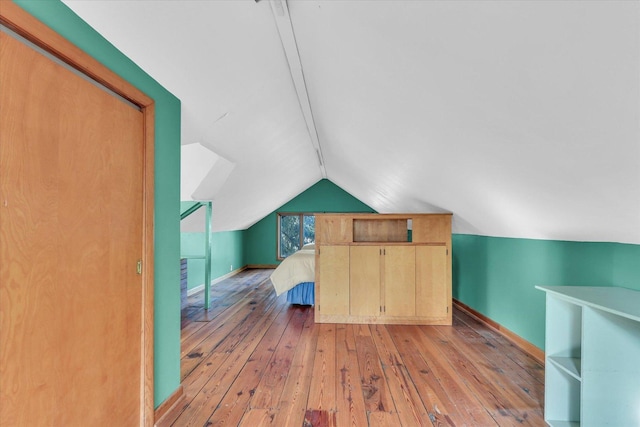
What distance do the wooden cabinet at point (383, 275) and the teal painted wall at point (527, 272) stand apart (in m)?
0.46

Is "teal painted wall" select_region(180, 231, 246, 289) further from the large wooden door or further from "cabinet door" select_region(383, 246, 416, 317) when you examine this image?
the large wooden door

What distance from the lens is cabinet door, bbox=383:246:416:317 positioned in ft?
11.2

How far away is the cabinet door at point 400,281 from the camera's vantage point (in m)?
3.43

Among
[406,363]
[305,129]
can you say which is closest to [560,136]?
[406,363]

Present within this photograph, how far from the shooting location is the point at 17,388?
3.19 ft

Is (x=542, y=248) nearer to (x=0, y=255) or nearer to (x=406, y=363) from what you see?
(x=406, y=363)

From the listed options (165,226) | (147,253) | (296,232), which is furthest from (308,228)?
(147,253)

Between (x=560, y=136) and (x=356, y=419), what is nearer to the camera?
(x=560, y=136)

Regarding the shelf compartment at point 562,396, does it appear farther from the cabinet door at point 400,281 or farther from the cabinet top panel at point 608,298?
the cabinet door at point 400,281

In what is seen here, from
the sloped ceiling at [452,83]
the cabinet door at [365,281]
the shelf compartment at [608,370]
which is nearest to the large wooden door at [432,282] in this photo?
the cabinet door at [365,281]

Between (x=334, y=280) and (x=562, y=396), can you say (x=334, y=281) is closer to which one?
(x=334, y=280)

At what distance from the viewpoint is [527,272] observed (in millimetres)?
2766

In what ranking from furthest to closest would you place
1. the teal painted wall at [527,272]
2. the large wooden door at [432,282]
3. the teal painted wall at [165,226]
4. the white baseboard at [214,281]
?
the white baseboard at [214,281] < the large wooden door at [432,282] < the teal painted wall at [527,272] < the teal painted wall at [165,226]

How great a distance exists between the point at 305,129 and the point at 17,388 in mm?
3307
